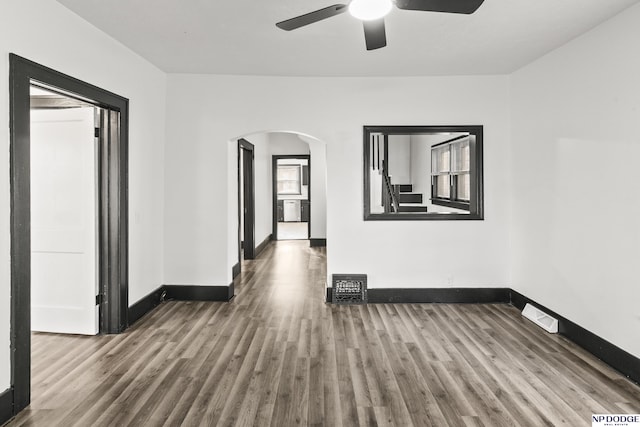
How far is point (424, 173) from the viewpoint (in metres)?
7.26

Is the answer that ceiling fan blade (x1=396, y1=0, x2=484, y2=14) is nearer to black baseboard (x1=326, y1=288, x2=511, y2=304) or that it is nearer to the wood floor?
the wood floor

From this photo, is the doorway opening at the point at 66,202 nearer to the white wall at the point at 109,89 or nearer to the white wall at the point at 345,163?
the white wall at the point at 109,89

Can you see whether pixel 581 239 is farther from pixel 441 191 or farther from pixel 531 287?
pixel 441 191

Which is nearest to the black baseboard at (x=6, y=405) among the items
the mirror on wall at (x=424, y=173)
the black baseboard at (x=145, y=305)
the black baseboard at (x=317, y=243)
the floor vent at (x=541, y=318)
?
the black baseboard at (x=145, y=305)

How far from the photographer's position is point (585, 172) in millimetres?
3203

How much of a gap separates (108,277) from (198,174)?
4.81ft

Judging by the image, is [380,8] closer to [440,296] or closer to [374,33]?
[374,33]

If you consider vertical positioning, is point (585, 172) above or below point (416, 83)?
below

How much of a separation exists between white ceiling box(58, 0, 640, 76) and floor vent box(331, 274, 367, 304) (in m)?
2.26

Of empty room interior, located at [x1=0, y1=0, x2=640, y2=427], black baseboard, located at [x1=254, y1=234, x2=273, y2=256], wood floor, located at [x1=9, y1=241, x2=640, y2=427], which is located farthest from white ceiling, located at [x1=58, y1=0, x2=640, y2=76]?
black baseboard, located at [x1=254, y1=234, x2=273, y2=256]

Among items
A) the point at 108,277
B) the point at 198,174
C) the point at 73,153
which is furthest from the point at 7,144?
the point at 198,174

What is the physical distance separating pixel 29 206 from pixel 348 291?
3.03m

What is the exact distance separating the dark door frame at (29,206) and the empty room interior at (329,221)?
0.6 inches

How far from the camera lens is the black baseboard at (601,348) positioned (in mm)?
2701
